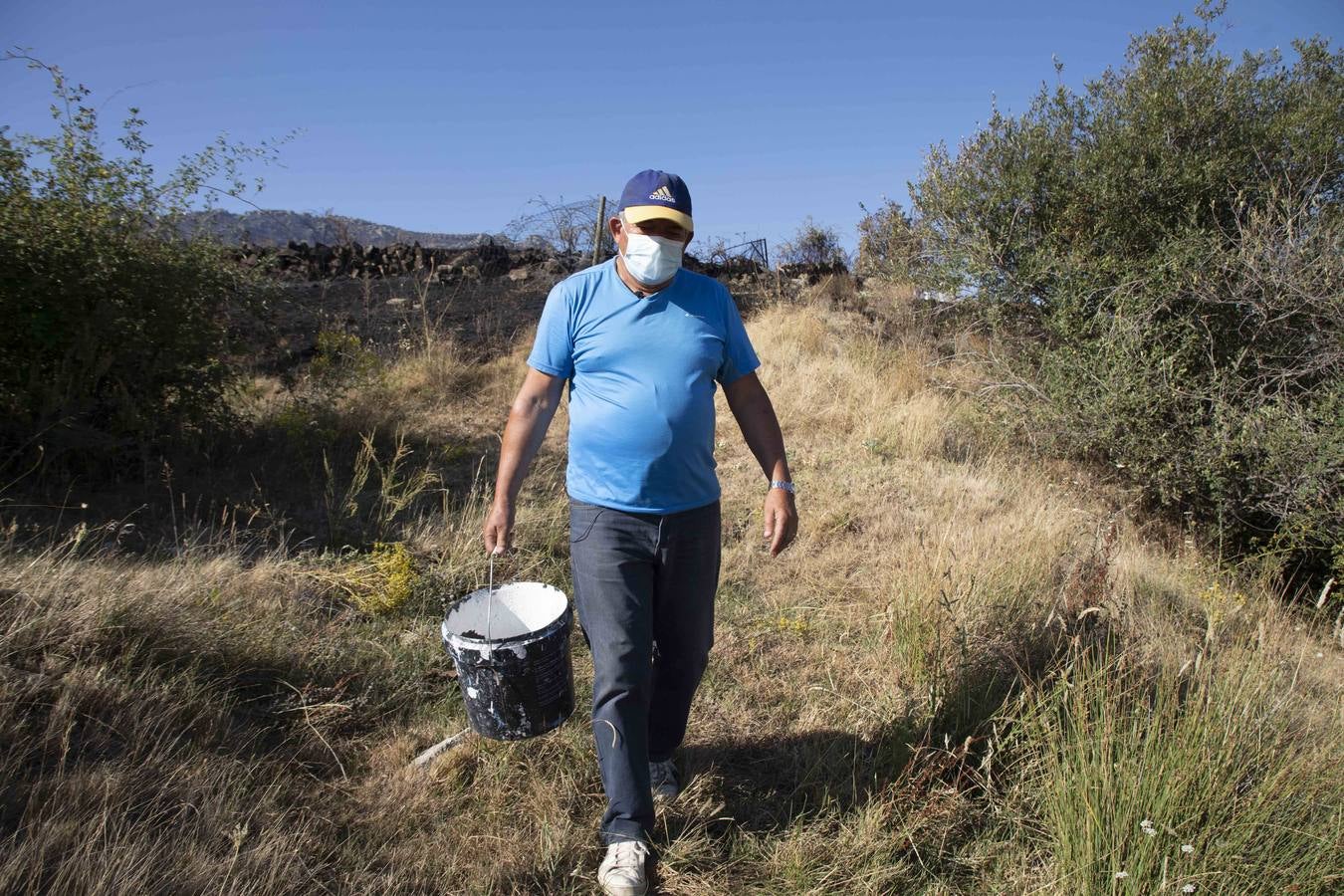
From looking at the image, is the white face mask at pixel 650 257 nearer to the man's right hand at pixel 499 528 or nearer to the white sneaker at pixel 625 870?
the man's right hand at pixel 499 528

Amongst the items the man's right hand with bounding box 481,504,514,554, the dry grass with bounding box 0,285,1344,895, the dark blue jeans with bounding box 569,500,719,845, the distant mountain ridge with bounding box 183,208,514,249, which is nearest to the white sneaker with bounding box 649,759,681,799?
the dry grass with bounding box 0,285,1344,895

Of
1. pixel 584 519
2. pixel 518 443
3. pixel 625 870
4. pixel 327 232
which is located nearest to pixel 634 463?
pixel 584 519

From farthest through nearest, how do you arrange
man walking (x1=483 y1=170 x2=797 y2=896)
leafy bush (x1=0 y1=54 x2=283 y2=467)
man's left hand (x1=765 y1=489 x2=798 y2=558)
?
leafy bush (x1=0 y1=54 x2=283 y2=467), man's left hand (x1=765 y1=489 x2=798 y2=558), man walking (x1=483 y1=170 x2=797 y2=896)

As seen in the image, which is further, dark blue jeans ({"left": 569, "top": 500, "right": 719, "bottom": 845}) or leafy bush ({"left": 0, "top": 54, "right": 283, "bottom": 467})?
leafy bush ({"left": 0, "top": 54, "right": 283, "bottom": 467})

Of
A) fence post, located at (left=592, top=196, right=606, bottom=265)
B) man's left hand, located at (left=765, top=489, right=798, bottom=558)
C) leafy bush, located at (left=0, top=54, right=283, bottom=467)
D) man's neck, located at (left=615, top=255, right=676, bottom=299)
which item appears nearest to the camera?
man's neck, located at (left=615, top=255, right=676, bottom=299)

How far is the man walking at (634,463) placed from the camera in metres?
2.30

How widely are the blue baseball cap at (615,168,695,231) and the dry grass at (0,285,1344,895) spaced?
200cm

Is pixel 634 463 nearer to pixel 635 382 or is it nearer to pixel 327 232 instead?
pixel 635 382

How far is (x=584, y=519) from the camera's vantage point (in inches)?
94.2

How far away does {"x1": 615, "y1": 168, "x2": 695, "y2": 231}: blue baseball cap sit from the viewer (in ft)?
7.78

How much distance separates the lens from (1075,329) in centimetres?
732

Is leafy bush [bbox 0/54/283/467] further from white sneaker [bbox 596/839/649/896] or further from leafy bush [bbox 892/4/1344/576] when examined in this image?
leafy bush [bbox 892/4/1344/576]

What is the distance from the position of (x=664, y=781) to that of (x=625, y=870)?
1.67 feet

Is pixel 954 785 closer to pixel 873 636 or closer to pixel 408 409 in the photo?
pixel 873 636
